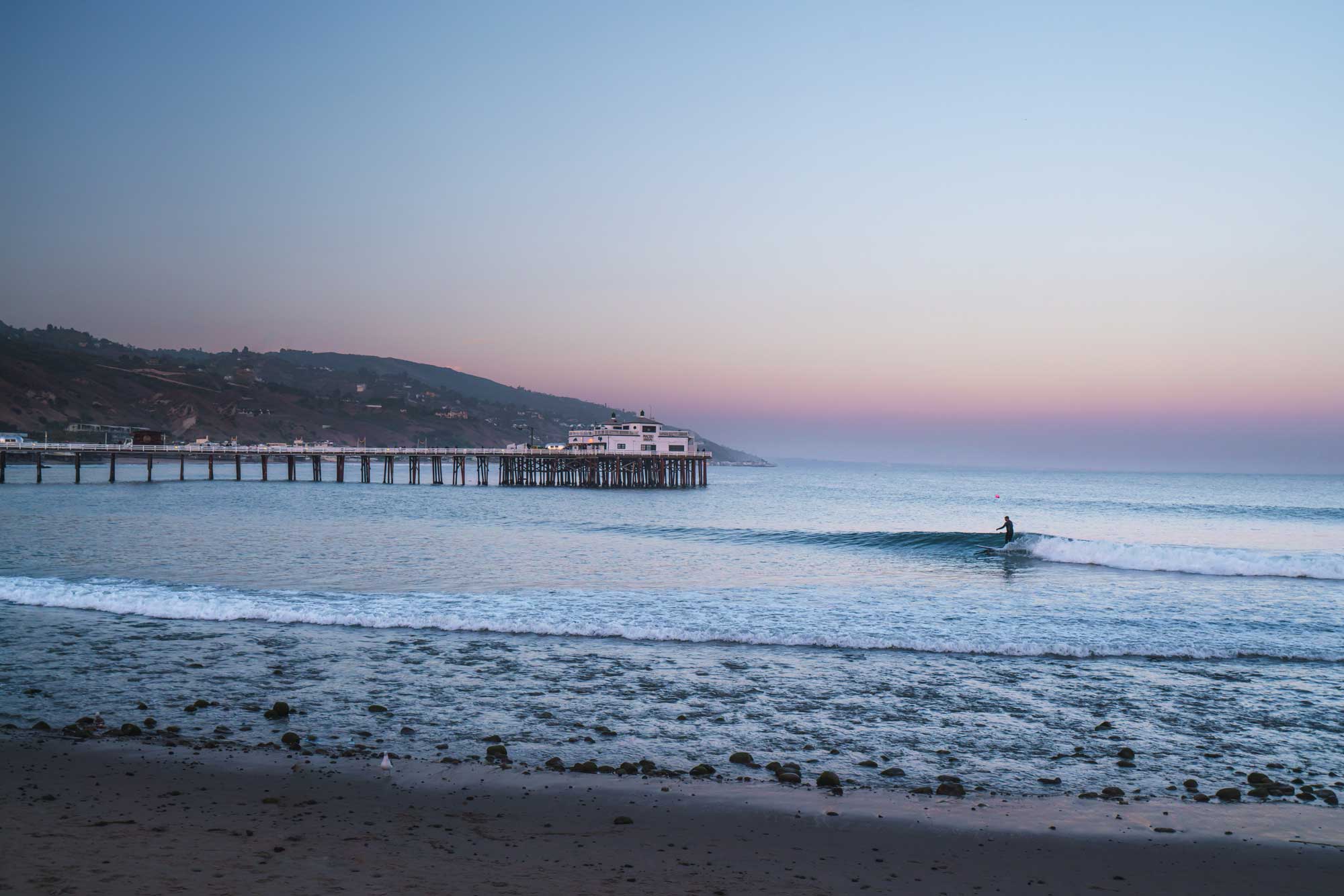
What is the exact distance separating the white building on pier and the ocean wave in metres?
71.5

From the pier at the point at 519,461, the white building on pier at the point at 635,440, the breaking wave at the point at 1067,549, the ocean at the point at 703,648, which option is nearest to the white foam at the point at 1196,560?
the breaking wave at the point at 1067,549

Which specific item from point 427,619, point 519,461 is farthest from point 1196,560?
point 519,461

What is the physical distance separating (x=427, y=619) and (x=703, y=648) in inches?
221

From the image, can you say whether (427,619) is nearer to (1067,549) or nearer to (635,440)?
(1067,549)

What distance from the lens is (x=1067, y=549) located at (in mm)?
30766

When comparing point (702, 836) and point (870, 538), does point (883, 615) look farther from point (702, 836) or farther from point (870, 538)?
point (870, 538)

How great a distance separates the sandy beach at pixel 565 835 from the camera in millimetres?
5363

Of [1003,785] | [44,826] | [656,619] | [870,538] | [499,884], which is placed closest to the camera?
[499,884]

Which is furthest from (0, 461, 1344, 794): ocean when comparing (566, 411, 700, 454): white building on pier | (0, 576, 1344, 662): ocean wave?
(566, 411, 700, 454): white building on pier

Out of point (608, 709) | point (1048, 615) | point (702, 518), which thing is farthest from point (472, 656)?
point (702, 518)

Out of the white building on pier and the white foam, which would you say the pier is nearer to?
the white building on pier

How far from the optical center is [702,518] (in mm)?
49219

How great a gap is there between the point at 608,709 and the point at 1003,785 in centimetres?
458

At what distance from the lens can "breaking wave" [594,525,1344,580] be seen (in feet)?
87.0
